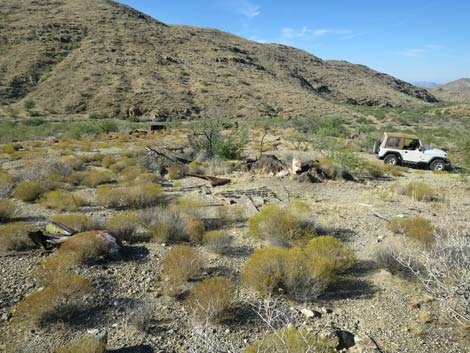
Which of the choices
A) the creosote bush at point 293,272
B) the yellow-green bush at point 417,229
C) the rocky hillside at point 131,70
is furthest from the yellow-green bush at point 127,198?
the rocky hillside at point 131,70

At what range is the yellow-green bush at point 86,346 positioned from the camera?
3.82 metres

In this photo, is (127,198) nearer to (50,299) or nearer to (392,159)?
(50,299)

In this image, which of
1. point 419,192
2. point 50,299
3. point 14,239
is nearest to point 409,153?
point 419,192

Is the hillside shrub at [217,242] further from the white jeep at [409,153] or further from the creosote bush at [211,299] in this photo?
the white jeep at [409,153]

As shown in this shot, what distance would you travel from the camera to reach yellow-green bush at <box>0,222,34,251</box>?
21.6ft

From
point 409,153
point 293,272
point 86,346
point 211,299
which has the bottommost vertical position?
point 86,346

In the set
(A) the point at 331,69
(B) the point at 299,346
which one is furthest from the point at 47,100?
(A) the point at 331,69

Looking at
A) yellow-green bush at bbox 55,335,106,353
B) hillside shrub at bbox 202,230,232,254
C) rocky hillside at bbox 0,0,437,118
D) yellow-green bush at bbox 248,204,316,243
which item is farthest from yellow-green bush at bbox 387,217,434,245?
rocky hillside at bbox 0,0,437,118

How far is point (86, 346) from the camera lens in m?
3.88

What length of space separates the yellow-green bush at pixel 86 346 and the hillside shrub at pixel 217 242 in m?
3.08

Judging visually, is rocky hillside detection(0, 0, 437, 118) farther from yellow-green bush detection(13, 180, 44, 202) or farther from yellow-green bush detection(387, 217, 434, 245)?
yellow-green bush detection(387, 217, 434, 245)

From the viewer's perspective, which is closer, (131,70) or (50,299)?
(50,299)

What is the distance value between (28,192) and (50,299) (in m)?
6.72

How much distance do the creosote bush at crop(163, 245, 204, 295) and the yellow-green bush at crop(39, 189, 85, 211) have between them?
4.74m
